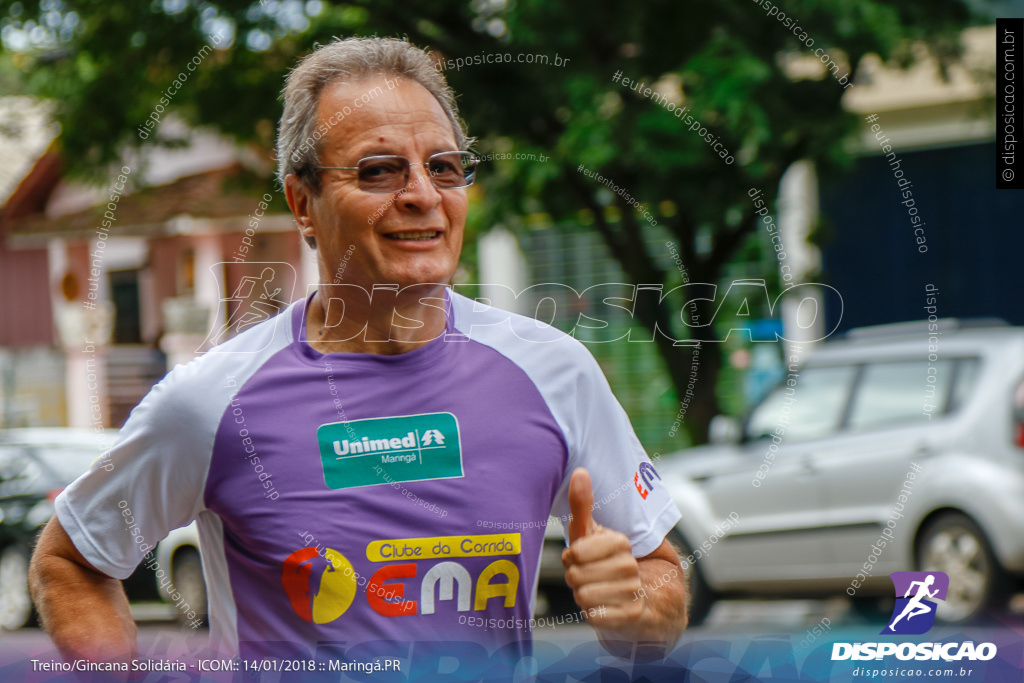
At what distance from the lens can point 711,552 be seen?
6812 mm

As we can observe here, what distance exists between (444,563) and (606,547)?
0.33 m

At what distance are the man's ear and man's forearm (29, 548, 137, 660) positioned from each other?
0.67 meters

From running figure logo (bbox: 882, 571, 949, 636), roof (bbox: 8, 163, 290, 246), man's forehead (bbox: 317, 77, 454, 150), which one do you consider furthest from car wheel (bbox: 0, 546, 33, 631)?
running figure logo (bbox: 882, 571, 949, 636)

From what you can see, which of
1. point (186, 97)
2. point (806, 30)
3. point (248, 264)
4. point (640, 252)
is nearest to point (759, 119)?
point (806, 30)

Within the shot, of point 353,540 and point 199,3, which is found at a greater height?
point 199,3

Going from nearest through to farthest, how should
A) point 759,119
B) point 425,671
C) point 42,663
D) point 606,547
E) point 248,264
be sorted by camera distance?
point 606,547 → point 425,671 → point 42,663 → point 248,264 → point 759,119

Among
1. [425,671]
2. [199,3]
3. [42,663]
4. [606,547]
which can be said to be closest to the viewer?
[606,547]

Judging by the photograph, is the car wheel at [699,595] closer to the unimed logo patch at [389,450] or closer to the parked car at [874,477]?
the parked car at [874,477]

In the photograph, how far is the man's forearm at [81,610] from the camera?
75.0 inches

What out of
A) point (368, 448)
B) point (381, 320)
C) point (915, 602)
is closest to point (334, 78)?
point (381, 320)

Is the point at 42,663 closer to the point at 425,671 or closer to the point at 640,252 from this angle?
the point at 425,671

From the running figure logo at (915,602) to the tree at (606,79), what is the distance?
285 centimetres

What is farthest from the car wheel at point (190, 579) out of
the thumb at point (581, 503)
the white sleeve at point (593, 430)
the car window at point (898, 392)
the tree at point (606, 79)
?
the thumb at point (581, 503)

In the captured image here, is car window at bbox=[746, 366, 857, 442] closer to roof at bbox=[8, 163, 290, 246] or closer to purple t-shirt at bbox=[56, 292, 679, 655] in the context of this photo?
roof at bbox=[8, 163, 290, 246]
